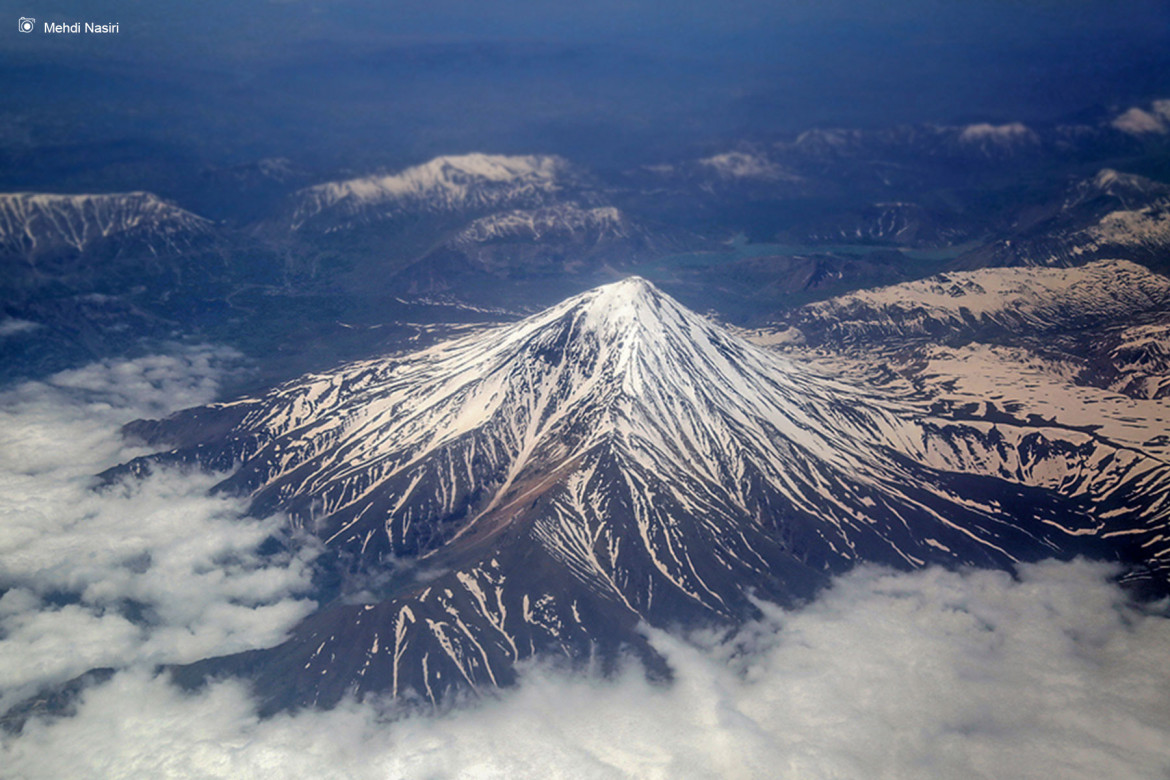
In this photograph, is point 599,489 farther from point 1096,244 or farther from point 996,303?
point 1096,244

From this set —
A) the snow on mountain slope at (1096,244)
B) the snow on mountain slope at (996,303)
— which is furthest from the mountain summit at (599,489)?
the snow on mountain slope at (1096,244)

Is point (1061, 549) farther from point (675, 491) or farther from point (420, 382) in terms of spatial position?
point (420, 382)

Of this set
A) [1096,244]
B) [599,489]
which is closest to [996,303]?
[1096,244]

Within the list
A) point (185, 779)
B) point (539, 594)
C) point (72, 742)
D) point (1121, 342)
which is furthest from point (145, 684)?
point (1121, 342)

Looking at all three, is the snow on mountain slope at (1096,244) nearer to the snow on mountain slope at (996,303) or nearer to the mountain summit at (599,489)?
the snow on mountain slope at (996,303)

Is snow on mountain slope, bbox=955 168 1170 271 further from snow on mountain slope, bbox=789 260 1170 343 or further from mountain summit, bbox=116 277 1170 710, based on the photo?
mountain summit, bbox=116 277 1170 710

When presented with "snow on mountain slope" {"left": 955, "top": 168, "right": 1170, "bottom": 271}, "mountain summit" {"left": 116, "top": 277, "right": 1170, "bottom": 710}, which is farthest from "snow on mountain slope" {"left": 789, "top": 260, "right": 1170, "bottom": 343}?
"mountain summit" {"left": 116, "top": 277, "right": 1170, "bottom": 710}
